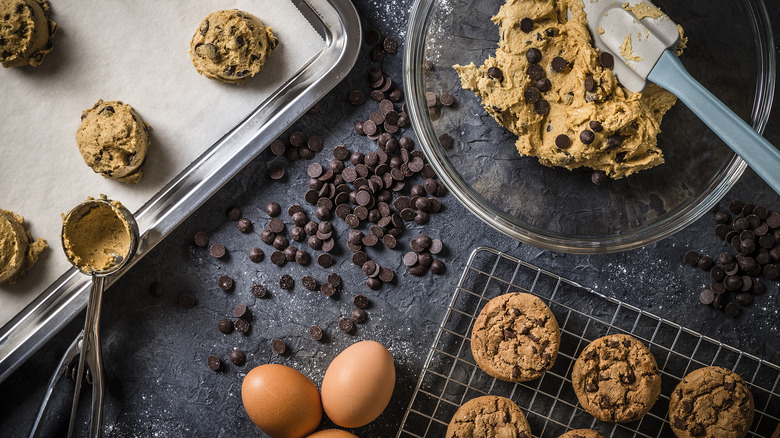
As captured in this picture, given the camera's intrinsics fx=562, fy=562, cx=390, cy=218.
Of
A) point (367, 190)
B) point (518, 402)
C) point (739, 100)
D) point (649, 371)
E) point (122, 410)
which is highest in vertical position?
point (739, 100)

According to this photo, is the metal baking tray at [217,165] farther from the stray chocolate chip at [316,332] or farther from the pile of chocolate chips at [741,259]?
the pile of chocolate chips at [741,259]

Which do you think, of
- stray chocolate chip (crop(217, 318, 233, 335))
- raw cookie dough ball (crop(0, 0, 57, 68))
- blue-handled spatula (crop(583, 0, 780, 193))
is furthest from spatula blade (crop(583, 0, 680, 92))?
raw cookie dough ball (crop(0, 0, 57, 68))

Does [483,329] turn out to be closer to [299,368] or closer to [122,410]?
[299,368]

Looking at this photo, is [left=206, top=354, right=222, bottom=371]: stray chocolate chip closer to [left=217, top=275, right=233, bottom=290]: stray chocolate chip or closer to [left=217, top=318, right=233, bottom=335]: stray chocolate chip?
[left=217, top=318, right=233, bottom=335]: stray chocolate chip

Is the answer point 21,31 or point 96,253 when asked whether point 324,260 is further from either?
point 21,31

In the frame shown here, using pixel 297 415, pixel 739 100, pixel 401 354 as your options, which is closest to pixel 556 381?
pixel 401 354

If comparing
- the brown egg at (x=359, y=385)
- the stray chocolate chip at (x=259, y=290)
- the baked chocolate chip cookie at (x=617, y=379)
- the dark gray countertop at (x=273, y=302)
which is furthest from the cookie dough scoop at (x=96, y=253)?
the baked chocolate chip cookie at (x=617, y=379)
